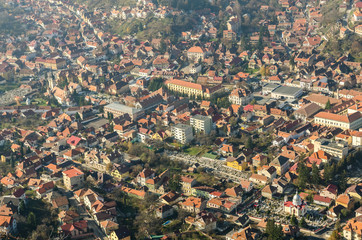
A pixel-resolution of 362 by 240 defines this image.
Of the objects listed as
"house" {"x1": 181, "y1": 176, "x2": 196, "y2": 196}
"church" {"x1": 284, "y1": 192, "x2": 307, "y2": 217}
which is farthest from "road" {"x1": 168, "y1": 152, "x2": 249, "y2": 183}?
"church" {"x1": 284, "y1": 192, "x2": 307, "y2": 217}

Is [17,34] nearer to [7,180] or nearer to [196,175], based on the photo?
[7,180]

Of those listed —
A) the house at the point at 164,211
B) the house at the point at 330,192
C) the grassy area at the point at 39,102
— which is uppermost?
the house at the point at 330,192

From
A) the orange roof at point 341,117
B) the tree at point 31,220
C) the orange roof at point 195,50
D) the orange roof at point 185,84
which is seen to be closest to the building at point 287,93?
the orange roof at point 341,117

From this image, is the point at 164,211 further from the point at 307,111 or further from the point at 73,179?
the point at 307,111

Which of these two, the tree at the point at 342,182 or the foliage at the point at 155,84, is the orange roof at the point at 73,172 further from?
the foliage at the point at 155,84

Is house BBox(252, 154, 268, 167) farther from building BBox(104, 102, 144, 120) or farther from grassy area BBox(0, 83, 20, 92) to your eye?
grassy area BBox(0, 83, 20, 92)

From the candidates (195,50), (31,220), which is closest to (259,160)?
(31,220)
